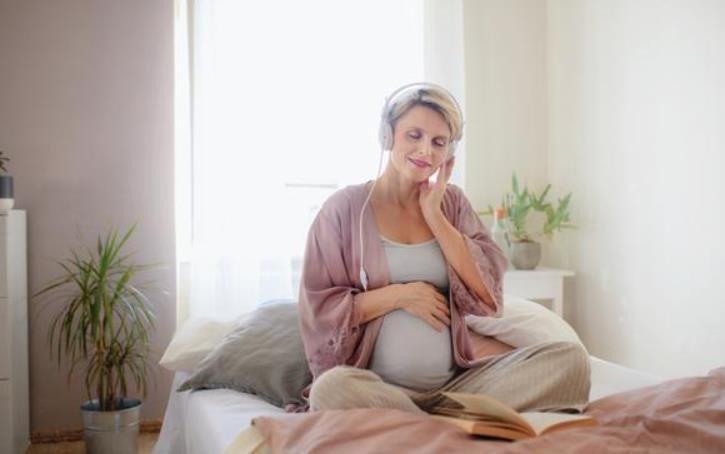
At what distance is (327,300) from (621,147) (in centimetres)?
190

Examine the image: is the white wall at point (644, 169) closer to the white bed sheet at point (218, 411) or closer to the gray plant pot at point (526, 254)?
the gray plant pot at point (526, 254)

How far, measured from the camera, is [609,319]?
10.2ft

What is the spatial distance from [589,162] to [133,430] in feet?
7.27

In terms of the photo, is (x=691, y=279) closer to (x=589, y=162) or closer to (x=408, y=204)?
(x=589, y=162)

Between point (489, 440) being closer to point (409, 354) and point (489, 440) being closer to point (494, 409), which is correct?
point (494, 409)

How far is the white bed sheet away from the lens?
161 cm

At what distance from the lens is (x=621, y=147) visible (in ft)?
9.78

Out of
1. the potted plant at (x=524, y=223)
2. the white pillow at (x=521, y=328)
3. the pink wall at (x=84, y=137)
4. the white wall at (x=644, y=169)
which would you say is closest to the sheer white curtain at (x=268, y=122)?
the pink wall at (x=84, y=137)

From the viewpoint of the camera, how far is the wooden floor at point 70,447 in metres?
2.75

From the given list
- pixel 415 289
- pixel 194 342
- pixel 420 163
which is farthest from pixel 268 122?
pixel 415 289

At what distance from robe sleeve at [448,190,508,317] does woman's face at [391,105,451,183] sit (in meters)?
0.17

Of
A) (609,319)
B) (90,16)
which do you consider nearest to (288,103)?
(90,16)

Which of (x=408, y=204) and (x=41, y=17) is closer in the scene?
(x=408, y=204)

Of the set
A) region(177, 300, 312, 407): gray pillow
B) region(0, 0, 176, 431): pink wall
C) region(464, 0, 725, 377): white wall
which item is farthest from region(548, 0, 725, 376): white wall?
region(0, 0, 176, 431): pink wall
